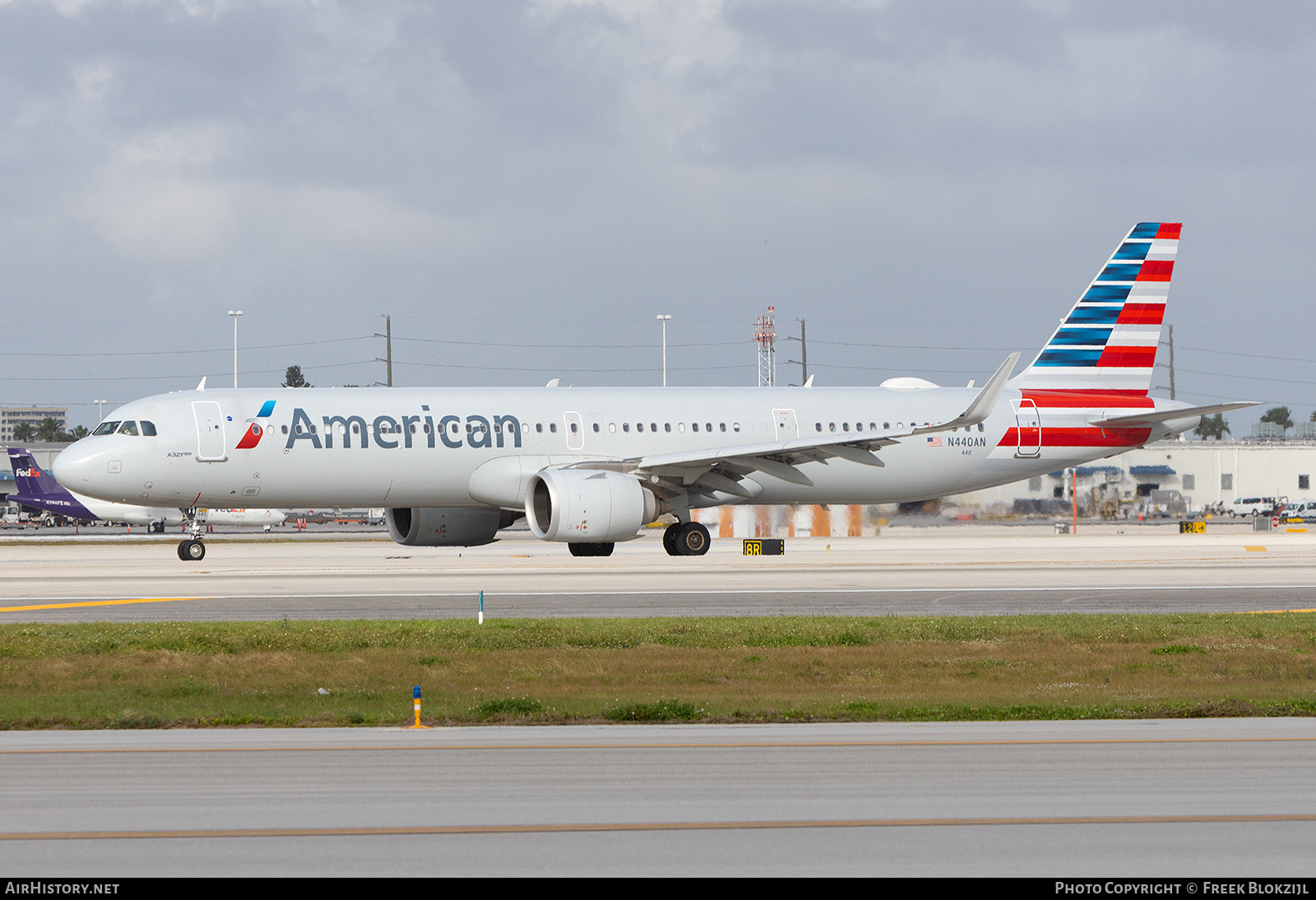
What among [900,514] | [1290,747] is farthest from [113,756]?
[900,514]

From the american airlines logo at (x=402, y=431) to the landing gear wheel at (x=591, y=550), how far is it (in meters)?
4.18

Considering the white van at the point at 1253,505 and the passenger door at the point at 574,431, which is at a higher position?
the passenger door at the point at 574,431

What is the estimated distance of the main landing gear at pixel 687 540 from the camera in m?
37.6

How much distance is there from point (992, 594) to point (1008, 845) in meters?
19.6

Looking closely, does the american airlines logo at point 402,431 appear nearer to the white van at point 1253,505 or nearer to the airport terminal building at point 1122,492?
the airport terminal building at point 1122,492

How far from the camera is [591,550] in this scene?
39.1 m

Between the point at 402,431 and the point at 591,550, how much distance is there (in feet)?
22.2

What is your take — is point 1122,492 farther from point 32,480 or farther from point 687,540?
point 32,480

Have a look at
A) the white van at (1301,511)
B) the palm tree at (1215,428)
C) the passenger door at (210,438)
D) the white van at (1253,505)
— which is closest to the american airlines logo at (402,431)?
the passenger door at (210,438)

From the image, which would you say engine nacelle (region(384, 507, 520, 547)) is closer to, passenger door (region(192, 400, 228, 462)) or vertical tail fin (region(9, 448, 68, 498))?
passenger door (region(192, 400, 228, 462))

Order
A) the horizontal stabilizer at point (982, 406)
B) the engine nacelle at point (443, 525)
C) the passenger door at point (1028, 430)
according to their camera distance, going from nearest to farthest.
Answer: the horizontal stabilizer at point (982, 406) → the engine nacelle at point (443, 525) → the passenger door at point (1028, 430)

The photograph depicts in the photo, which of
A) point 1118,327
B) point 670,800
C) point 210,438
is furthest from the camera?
point 1118,327

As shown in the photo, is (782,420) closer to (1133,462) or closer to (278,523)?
(1133,462)

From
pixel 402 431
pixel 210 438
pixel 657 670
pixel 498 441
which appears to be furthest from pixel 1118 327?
pixel 657 670
